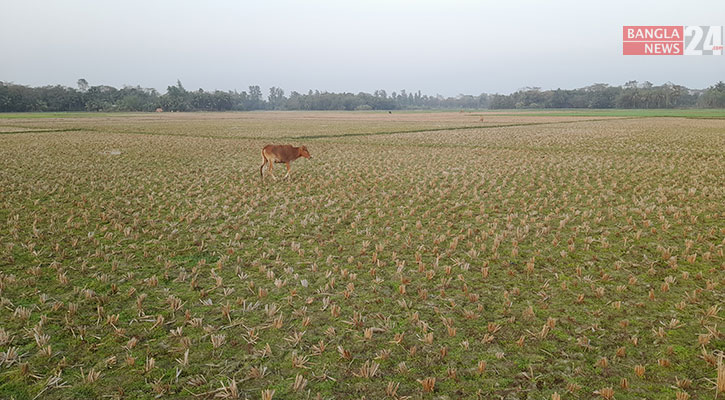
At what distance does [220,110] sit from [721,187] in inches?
6826

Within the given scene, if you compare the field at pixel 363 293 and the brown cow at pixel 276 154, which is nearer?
the field at pixel 363 293

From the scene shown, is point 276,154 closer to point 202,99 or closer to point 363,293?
point 363,293

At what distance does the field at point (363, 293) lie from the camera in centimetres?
405

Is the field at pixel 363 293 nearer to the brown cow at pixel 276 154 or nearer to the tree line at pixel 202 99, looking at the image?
the brown cow at pixel 276 154

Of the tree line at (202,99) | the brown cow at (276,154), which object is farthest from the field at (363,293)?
the tree line at (202,99)

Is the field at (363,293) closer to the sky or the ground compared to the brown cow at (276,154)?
closer to the ground

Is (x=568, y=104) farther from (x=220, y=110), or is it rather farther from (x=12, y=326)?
(x=12, y=326)

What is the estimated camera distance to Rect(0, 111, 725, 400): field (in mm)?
4051

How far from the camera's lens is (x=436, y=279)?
6.39 m

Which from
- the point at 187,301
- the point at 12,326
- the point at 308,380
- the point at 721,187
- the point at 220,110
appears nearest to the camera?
the point at 308,380

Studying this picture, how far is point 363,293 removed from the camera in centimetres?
593

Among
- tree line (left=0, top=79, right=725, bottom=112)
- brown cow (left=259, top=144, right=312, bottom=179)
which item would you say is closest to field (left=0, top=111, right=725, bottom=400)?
brown cow (left=259, top=144, right=312, bottom=179)

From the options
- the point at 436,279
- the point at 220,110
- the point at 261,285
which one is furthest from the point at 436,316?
the point at 220,110

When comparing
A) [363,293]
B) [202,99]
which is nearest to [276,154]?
[363,293]
